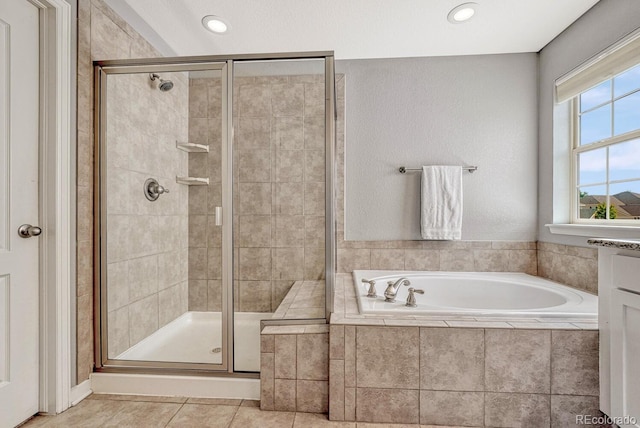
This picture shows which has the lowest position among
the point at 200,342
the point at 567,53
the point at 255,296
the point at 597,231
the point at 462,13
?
the point at 200,342

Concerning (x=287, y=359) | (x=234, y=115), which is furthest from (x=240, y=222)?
(x=287, y=359)

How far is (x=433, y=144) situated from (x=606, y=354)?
5.77ft

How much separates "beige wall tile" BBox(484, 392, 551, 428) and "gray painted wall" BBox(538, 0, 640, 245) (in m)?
1.21

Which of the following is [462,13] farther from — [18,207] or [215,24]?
[18,207]

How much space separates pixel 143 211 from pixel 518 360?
81.4 inches

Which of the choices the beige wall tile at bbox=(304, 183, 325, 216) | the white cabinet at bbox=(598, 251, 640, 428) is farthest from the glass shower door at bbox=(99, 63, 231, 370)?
the white cabinet at bbox=(598, 251, 640, 428)

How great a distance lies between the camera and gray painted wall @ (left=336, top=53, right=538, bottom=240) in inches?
101

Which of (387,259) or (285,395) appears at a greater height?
(387,259)

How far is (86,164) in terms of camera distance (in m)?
1.65

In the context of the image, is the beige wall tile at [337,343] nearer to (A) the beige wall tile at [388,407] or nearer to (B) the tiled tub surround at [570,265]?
(A) the beige wall tile at [388,407]

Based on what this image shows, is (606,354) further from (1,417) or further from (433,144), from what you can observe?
(1,417)

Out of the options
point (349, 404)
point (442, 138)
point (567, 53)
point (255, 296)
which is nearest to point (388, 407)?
point (349, 404)

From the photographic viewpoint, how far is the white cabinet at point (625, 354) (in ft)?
3.72

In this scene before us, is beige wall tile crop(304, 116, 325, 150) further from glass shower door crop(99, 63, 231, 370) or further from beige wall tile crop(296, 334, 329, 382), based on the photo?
beige wall tile crop(296, 334, 329, 382)
